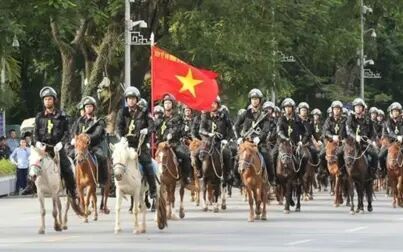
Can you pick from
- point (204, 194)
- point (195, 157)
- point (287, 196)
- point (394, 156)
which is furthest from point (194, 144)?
point (394, 156)

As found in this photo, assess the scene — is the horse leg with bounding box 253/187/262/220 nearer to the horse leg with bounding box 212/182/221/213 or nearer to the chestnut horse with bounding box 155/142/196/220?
the chestnut horse with bounding box 155/142/196/220

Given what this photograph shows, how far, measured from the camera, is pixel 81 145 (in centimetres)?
2269

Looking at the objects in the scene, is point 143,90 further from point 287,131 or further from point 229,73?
point 287,131

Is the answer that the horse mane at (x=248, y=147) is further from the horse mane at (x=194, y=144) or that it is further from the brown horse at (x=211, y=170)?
the horse mane at (x=194, y=144)

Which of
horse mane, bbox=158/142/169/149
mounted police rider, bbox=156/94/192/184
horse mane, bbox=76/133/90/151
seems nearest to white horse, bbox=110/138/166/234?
horse mane, bbox=76/133/90/151

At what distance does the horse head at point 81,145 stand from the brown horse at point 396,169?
27.9 feet

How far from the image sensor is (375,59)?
7275cm

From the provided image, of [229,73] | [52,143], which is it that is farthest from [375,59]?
[52,143]

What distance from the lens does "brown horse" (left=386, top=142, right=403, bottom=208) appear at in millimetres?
27953

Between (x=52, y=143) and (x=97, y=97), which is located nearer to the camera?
(x=52, y=143)

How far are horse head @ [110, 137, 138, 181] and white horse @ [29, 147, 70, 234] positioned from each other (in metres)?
1.27

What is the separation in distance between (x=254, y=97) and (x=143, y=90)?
2356 centimetres

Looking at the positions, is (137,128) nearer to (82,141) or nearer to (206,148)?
(82,141)

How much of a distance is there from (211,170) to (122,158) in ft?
21.8
